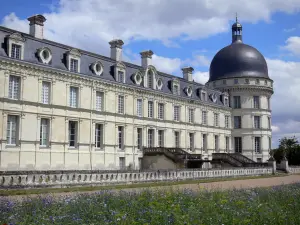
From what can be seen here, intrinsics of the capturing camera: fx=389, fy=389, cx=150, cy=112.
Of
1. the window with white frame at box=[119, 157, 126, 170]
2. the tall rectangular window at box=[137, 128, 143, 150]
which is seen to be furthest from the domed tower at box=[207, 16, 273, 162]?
the window with white frame at box=[119, 157, 126, 170]

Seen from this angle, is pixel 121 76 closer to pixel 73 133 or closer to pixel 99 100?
pixel 99 100

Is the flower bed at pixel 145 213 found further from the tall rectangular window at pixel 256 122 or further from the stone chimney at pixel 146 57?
the tall rectangular window at pixel 256 122

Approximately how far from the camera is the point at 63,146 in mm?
27828

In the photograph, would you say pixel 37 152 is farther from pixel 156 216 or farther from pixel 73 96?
pixel 156 216

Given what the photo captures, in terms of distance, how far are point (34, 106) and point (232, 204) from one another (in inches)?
789

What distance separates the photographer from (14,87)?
1011 inches

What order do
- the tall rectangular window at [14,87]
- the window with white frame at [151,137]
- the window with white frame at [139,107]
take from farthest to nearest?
1. the window with white frame at [151,137]
2. the window with white frame at [139,107]
3. the tall rectangular window at [14,87]

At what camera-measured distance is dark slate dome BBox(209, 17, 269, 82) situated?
1910 inches

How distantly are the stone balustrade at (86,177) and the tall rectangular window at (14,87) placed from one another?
9.08 m

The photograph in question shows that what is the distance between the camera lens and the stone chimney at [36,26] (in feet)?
93.5

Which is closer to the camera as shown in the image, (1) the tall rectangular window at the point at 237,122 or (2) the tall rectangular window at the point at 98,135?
(2) the tall rectangular window at the point at 98,135

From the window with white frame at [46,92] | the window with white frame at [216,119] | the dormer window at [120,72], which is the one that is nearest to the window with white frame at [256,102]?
the window with white frame at [216,119]

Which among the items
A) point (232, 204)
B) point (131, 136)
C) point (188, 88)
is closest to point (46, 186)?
point (232, 204)

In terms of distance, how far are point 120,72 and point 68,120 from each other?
7262 millimetres
